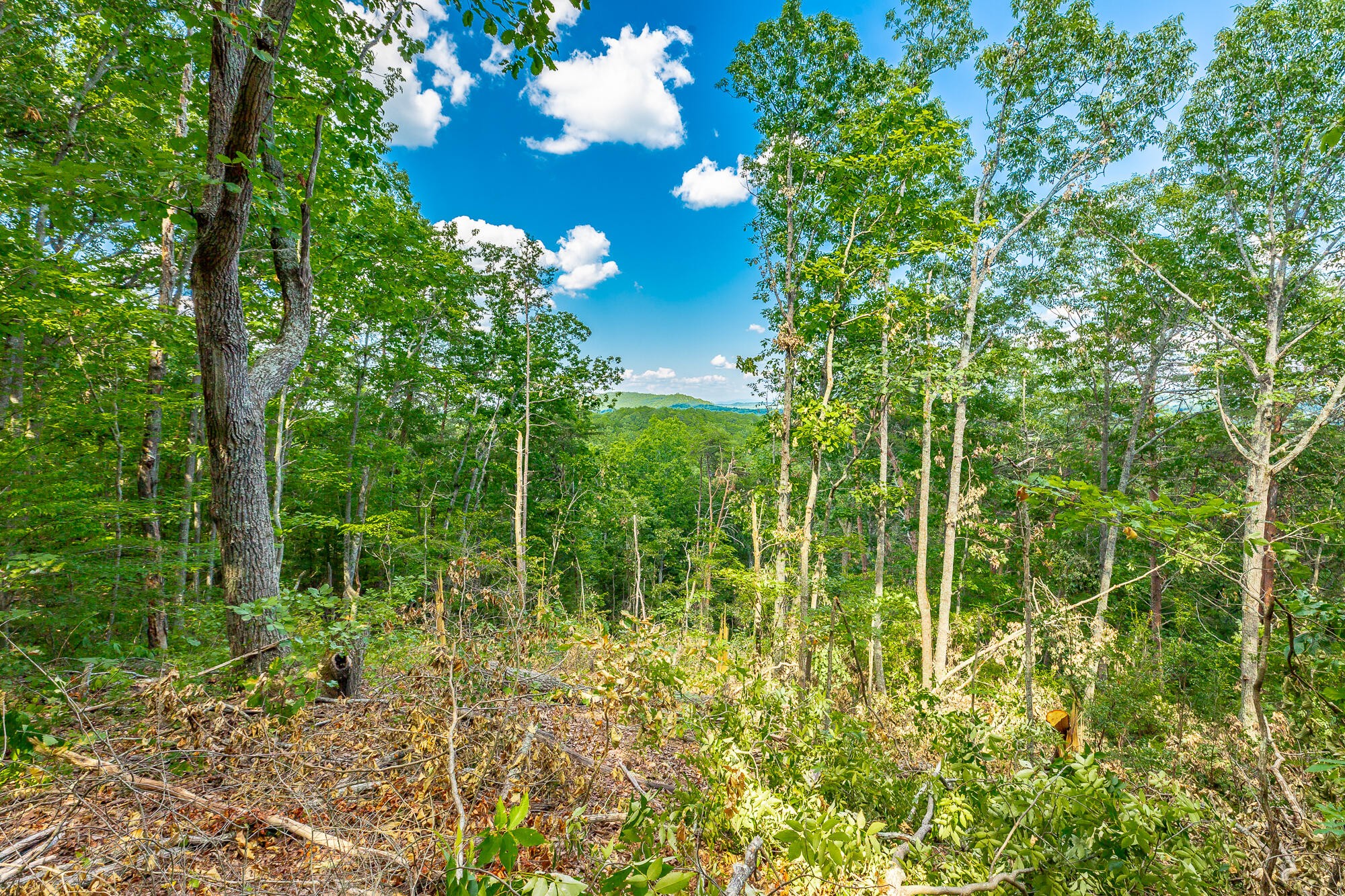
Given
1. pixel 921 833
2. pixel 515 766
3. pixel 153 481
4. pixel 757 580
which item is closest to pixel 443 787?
pixel 515 766

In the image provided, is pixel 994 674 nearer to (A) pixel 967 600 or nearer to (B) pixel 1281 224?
(A) pixel 967 600

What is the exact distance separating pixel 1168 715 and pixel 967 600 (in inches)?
279

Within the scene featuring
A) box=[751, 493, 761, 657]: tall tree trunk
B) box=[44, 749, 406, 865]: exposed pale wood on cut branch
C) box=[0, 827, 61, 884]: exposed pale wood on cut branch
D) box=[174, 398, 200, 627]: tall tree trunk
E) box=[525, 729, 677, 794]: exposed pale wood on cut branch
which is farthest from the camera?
box=[174, 398, 200, 627]: tall tree trunk

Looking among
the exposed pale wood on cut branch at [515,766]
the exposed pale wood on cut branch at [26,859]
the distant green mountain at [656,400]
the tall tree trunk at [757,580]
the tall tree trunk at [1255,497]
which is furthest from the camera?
the distant green mountain at [656,400]

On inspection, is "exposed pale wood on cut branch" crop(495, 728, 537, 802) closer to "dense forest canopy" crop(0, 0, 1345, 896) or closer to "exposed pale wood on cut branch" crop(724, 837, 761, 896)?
"dense forest canopy" crop(0, 0, 1345, 896)

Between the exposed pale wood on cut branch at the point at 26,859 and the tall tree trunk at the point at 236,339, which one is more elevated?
the tall tree trunk at the point at 236,339

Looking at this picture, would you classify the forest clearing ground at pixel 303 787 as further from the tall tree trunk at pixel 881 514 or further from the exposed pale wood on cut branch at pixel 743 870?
the tall tree trunk at pixel 881 514

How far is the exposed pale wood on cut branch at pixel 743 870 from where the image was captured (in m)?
1.72

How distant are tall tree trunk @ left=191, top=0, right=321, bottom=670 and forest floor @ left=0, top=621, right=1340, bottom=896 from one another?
A: 1.84ft

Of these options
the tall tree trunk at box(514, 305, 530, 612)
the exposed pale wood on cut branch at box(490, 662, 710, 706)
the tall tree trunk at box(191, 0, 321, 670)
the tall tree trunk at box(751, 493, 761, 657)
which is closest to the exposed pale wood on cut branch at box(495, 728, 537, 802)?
the exposed pale wood on cut branch at box(490, 662, 710, 706)

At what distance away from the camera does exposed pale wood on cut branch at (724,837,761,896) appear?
5.65 ft

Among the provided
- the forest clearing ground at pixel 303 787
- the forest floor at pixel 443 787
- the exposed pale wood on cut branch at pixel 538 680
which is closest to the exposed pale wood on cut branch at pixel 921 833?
the forest floor at pixel 443 787

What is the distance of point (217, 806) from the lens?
2135 millimetres

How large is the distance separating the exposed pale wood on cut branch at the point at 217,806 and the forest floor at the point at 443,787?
0.4 inches
